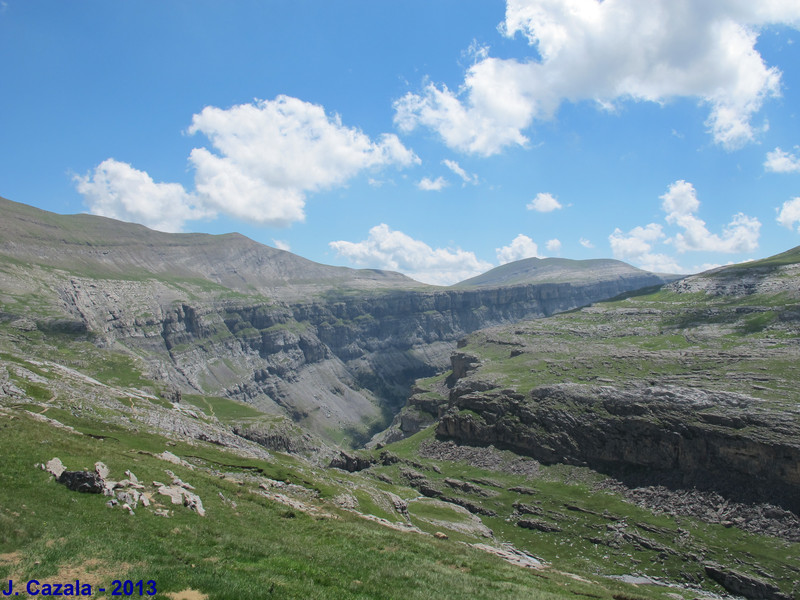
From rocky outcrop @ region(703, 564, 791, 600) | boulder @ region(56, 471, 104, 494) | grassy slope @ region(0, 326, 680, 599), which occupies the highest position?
boulder @ region(56, 471, 104, 494)

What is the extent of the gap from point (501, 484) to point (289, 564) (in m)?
99.6

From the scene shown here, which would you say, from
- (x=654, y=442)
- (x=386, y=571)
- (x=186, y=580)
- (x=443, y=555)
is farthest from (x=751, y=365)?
(x=186, y=580)

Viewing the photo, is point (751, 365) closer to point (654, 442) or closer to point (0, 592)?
point (654, 442)

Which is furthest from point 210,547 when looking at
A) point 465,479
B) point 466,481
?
point 465,479

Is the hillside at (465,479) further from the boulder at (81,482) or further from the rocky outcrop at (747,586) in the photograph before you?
the rocky outcrop at (747,586)

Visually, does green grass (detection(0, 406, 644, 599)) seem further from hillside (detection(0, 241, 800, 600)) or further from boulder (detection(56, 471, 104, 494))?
boulder (detection(56, 471, 104, 494))

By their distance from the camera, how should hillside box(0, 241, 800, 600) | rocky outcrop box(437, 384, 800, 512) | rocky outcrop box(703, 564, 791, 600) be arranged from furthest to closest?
rocky outcrop box(437, 384, 800, 512) → rocky outcrop box(703, 564, 791, 600) → hillside box(0, 241, 800, 600)

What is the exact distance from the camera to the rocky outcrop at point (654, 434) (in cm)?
8925

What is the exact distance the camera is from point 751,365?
392ft

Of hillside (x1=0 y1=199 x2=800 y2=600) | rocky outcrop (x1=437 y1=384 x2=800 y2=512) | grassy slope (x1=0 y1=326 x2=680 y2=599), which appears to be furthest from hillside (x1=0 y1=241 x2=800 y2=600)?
rocky outcrop (x1=437 y1=384 x2=800 y2=512)

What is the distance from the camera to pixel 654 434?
106 meters

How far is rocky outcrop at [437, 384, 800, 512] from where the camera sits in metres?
89.2

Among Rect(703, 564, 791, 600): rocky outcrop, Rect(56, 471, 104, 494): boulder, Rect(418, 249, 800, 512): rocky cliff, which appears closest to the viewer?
Rect(56, 471, 104, 494): boulder

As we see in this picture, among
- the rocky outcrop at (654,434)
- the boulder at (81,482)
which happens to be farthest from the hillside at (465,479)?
the rocky outcrop at (654,434)
